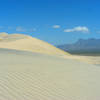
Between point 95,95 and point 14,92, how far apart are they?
2.54m

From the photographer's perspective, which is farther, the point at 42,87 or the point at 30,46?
the point at 30,46

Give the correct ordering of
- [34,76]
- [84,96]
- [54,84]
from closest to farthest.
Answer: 1. [84,96]
2. [54,84]
3. [34,76]

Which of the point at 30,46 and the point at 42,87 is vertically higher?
the point at 30,46

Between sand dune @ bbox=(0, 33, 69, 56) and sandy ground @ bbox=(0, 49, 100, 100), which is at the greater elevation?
sand dune @ bbox=(0, 33, 69, 56)

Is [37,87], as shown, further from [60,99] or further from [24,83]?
[60,99]

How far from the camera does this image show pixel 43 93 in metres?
5.08

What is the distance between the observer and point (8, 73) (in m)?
6.16

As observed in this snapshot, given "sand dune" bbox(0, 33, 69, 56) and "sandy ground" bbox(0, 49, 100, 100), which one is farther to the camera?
"sand dune" bbox(0, 33, 69, 56)

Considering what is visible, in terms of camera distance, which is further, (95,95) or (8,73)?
(8,73)

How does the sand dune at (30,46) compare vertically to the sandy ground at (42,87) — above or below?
above

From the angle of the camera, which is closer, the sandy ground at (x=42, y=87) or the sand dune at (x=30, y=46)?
the sandy ground at (x=42, y=87)

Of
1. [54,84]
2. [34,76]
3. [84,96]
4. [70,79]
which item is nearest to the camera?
[84,96]

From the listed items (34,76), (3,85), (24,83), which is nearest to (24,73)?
(34,76)

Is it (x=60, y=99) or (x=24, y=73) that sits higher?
(x=24, y=73)
